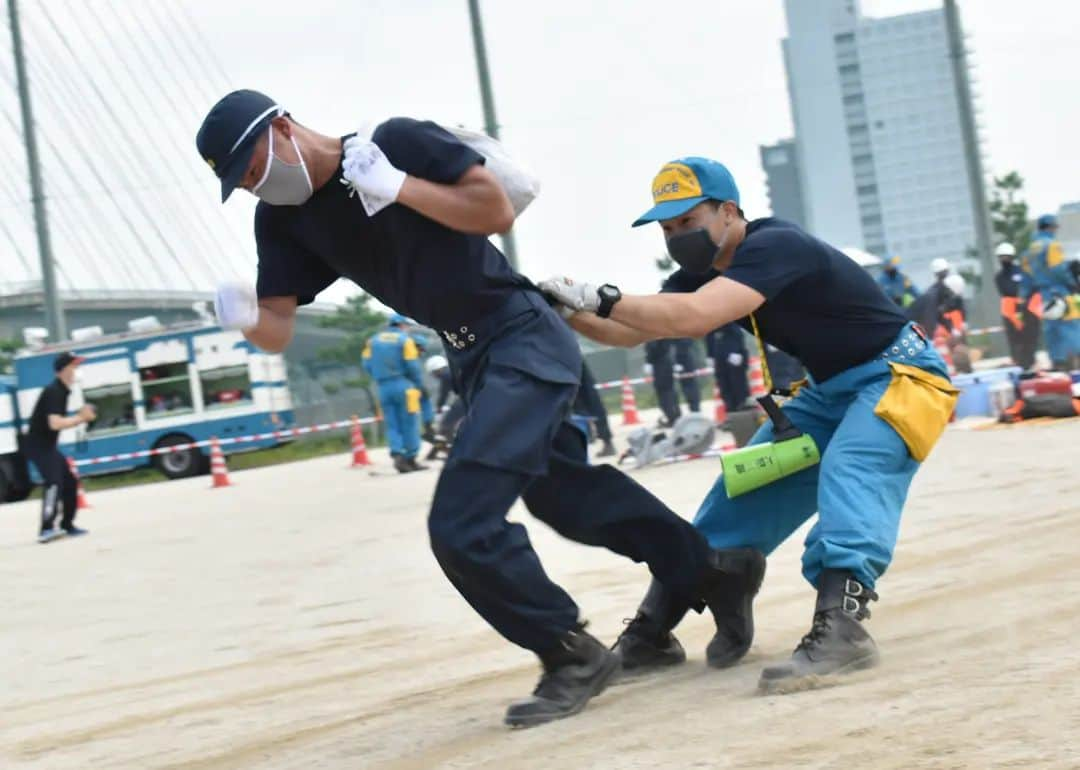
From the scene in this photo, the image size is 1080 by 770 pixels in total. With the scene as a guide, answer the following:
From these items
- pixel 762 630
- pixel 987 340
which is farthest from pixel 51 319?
pixel 762 630

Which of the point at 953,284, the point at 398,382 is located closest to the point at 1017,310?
the point at 953,284

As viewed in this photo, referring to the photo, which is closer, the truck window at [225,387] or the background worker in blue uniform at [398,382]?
the background worker in blue uniform at [398,382]

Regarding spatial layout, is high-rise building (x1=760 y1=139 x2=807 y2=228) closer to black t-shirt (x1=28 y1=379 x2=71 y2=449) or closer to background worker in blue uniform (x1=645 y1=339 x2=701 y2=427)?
background worker in blue uniform (x1=645 y1=339 x2=701 y2=427)

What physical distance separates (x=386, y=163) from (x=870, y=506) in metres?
1.78

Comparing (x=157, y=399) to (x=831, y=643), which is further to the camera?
(x=157, y=399)

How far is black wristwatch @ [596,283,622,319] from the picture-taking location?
4.82 meters

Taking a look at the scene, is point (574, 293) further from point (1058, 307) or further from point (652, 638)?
point (1058, 307)

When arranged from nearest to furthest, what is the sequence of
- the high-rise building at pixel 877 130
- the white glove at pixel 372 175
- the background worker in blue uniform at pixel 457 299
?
the white glove at pixel 372 175
the background worker in blue uniform at pixel 457 299
the high-rise building at pixel 877 130

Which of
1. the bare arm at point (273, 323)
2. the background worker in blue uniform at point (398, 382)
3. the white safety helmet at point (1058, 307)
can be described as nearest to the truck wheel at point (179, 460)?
the background worker in blue uniform at point (398, 382)

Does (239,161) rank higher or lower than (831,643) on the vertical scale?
higher

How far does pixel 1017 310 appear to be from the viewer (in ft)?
69.1

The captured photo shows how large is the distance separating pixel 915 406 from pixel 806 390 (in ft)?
1.63

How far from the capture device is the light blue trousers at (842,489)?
5043mm

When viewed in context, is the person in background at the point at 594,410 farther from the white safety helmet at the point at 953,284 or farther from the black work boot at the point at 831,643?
the black work boot at the point at 831,643
